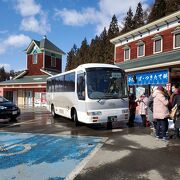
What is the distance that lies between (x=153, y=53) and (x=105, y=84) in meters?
12.9

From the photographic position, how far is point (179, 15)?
69.9 ft

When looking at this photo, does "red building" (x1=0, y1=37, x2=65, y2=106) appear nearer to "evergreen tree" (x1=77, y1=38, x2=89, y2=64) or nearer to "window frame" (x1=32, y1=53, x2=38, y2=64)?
"window frame" (x1=32, y1=53, x2=38, y2=64)

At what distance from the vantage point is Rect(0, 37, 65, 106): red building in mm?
41219

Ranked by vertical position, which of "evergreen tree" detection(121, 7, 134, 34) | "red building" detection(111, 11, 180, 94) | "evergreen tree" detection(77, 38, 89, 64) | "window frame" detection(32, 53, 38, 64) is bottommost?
"red building" detection(111, 11, 180, 94)

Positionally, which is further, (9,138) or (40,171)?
(9,138)

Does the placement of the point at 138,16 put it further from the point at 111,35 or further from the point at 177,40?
the point at 177,40

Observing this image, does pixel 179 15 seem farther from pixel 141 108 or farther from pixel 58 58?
pixel 58 58

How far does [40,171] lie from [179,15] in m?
18.1

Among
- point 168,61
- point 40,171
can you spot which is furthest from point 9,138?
point 168,61

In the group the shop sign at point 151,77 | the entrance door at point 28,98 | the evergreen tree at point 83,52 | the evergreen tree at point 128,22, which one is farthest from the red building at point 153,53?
the evergreen tree at point 83,52

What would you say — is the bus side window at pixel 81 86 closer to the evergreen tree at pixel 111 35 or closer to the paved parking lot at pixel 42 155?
the paved parking lot at pixel 42 155

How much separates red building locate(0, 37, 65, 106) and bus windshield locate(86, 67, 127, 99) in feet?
90.5

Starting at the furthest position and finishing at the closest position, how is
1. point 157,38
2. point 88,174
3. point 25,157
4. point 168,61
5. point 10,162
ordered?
1. point 157,38
2. point 168,61
3. point 25,157
4. point 10,162
5. point 88,174

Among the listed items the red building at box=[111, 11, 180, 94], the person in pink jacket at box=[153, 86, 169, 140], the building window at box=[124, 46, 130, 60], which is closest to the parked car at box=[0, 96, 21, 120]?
the red building at box=[111, 11, 180, 94]
